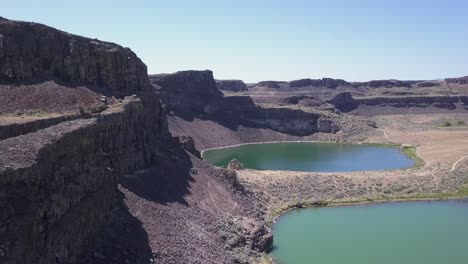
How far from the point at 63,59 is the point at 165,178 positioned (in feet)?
56.3

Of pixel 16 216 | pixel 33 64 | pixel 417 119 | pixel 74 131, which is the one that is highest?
pixel 33 64

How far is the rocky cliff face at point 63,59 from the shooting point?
51188 millimetres

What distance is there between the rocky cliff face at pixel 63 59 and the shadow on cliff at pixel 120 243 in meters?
19.8

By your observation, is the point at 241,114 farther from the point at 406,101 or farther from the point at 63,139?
the point at 63,139

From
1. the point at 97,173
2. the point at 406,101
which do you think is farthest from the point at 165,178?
the point at 406,101

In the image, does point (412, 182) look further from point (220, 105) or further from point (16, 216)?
point (220, 105)

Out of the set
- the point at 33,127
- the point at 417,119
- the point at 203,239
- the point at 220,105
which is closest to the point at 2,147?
the point at 33,127

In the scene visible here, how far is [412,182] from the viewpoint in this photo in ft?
247

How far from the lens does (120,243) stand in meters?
35.0

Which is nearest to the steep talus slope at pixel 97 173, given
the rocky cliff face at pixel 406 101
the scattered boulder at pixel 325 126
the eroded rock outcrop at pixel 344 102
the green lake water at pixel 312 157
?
the green lake water at pixel 312 157

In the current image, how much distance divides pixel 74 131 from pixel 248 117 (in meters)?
117

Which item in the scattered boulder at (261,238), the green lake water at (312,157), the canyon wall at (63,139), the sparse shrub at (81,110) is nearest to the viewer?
the canyon wall at (63,139)

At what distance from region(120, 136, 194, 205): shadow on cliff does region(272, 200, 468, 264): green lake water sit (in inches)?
425

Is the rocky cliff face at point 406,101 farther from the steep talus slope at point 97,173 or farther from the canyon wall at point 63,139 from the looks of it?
the canyon wall at point 63,139
